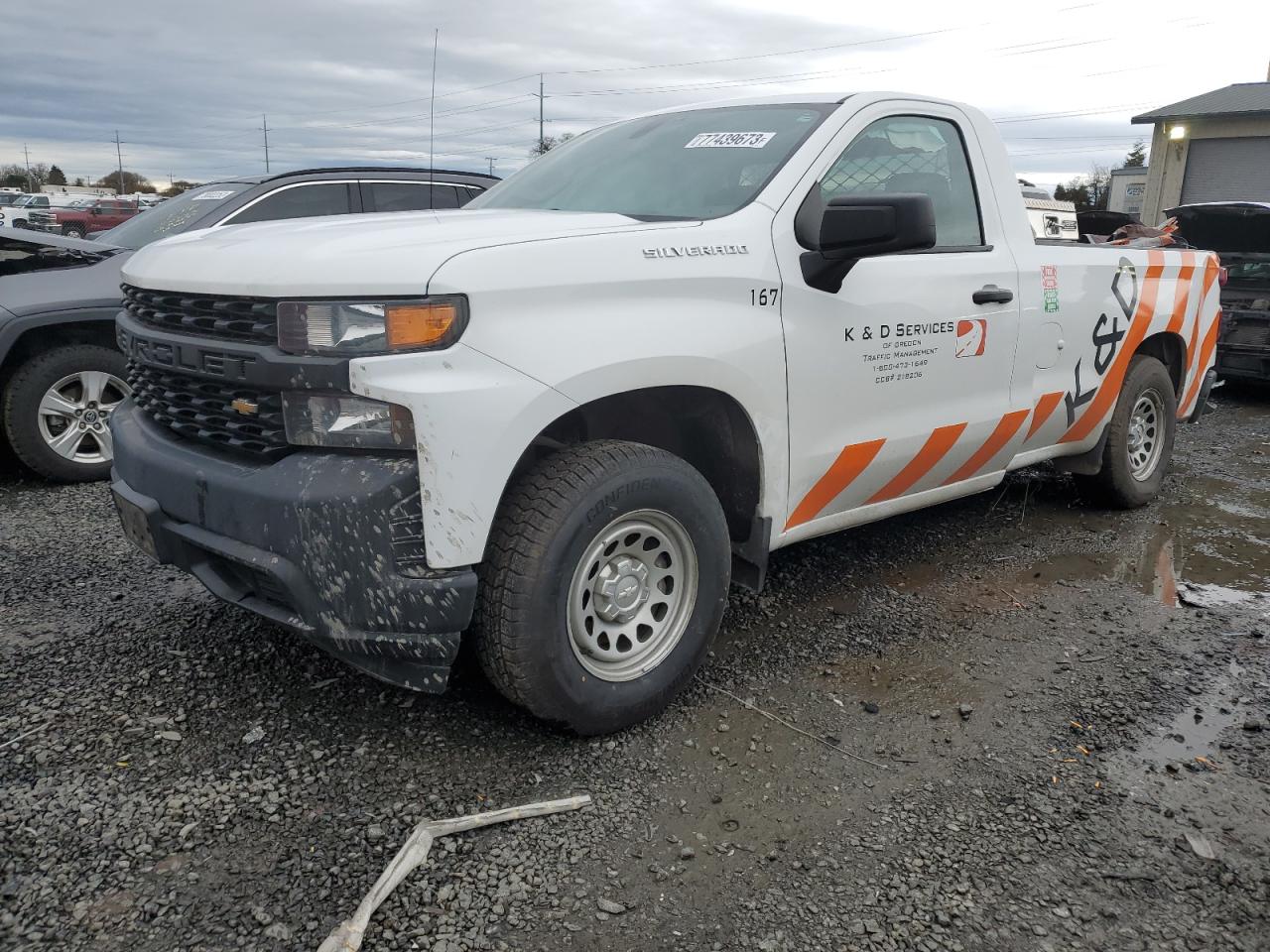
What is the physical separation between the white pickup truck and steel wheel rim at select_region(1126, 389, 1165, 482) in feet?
5.22

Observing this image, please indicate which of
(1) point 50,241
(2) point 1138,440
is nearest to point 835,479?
(2) point 1138,440

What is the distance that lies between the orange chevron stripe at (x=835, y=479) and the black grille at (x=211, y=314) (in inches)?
69.6

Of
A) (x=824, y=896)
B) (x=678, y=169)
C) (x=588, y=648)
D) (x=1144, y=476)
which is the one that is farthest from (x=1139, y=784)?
(x=1144, y=476)

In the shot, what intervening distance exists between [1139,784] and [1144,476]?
126 inches

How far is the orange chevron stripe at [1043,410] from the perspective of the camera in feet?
14.7

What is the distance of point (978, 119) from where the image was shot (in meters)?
4.25

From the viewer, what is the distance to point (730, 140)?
11.9ft

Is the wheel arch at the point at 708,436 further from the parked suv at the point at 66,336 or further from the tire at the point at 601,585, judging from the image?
the parked suv at the point at 66,336

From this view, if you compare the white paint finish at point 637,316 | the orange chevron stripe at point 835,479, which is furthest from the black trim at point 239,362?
the orange chevron stripe at point 835,479

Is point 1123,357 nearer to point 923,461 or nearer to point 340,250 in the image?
point 923,461

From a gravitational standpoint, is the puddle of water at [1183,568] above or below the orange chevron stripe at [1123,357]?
below

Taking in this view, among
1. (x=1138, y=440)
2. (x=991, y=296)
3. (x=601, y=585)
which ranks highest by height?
(x=991, y=296)

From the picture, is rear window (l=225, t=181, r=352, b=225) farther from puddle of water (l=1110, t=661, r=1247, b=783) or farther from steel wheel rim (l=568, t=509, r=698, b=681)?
puddle of water (l=1110, t=661, r=1247, b=783)

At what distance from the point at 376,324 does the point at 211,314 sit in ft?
1.94
